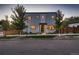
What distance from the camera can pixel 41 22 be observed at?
602 cm

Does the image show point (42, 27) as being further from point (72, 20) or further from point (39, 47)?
point (72, 20)

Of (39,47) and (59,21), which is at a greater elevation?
(59,21)

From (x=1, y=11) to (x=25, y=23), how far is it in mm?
588

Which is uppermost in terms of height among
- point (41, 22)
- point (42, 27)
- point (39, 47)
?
point (41, 22)

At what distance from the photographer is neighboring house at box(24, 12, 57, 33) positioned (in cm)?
601

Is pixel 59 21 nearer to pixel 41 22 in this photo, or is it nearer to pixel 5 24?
pixel 41 22

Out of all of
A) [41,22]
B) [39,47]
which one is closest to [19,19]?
[41,22]

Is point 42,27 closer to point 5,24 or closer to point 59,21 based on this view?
point 59,21

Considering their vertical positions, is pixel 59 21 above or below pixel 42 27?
above

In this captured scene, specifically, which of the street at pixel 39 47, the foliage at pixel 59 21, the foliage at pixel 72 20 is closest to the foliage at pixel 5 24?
the street at pixel 39 47

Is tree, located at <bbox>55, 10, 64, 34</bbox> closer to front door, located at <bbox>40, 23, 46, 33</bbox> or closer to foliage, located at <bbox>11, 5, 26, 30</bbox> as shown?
front door, located at <bbox>40, 23, 46, 33</bbox>

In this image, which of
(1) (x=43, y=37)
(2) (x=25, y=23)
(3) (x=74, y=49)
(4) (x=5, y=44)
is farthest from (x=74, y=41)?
(4) (x=5, y=44)

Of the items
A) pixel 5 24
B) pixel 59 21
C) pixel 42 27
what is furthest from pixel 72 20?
pixel 5 24

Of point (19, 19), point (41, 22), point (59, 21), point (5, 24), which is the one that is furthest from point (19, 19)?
point (59, 21)
